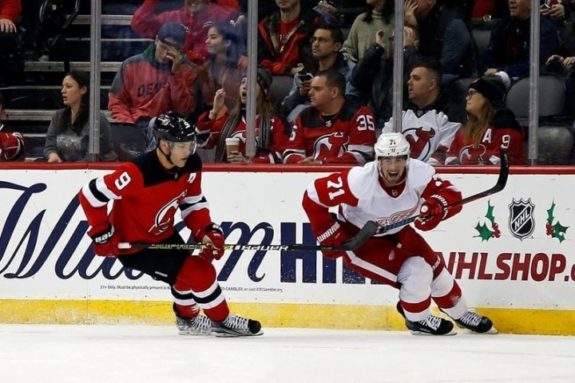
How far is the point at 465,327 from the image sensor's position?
7.88 metres

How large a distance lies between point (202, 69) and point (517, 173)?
1.80m

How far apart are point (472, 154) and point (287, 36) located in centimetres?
117

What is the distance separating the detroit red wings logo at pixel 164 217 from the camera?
304 inches

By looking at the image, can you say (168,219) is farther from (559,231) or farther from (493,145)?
(559,231)

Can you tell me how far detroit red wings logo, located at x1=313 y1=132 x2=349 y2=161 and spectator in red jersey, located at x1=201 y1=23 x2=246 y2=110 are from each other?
545mm

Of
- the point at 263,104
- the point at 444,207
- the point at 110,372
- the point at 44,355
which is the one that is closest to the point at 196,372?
the point at 110,372

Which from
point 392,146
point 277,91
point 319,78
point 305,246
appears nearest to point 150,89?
point 277,91

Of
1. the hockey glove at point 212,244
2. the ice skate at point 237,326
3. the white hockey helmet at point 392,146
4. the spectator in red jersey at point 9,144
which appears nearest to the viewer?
the white hockey helmet at point 392,146

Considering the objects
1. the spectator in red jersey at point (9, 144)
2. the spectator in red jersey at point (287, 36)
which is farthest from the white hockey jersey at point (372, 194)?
the spectator in red jersey at point (9, 144)

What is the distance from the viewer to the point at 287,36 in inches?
326

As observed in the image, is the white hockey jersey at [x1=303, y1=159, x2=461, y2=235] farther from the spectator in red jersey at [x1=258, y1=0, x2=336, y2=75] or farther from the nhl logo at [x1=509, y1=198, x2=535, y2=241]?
the spectator in red jersey at [x1=258, y1=0, x2=336, y2=75]

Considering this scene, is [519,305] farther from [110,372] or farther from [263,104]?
[110,372]

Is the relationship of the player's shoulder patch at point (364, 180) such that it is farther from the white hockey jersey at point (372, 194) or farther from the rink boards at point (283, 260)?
the rink boards at point (283, 260)

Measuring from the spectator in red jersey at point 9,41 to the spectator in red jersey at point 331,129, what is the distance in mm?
1633
